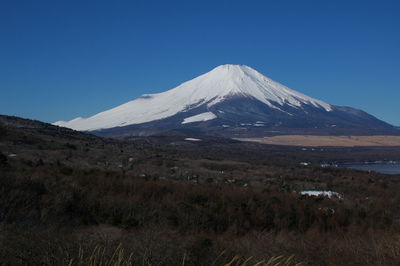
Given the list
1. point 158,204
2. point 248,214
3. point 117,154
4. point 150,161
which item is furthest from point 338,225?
point 117,154

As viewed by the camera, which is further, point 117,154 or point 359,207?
point 117,154

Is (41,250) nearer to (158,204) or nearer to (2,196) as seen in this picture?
(2,196)

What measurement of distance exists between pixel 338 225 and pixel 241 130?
166312mm

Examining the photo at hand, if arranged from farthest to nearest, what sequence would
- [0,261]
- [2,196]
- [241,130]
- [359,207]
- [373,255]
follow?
[241,130]
[359,207]
[2,196]
[373,255]
[0,261]

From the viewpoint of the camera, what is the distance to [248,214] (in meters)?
14.4

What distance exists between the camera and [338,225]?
1492cm

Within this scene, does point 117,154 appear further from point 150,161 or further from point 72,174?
point 72,174

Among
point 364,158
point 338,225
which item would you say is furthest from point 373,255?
point 364,158

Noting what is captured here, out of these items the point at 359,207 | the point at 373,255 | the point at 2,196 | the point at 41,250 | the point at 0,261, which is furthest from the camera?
the point at 359,207

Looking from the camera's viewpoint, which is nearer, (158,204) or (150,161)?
(158,204)

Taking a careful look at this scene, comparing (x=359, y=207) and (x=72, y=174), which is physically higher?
(x=72, y=174)

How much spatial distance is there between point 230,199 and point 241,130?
166 m

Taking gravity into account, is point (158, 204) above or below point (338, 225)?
above

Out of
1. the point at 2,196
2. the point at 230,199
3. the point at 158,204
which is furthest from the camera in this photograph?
the point at 230,199
